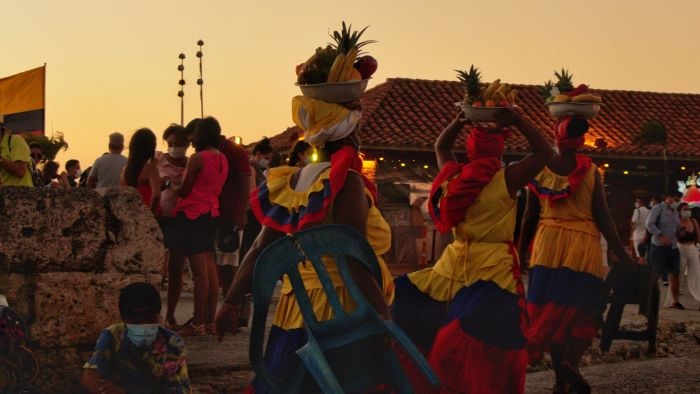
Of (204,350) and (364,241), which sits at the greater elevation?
(364,241)

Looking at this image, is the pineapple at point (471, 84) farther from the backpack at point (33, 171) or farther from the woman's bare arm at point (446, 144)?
the backpack at point (33, 171)

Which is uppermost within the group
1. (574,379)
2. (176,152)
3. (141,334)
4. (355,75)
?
(355,75)

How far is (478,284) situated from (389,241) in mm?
1536

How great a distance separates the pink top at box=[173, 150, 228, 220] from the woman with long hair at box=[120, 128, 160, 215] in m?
0.24

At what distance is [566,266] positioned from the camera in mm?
8523

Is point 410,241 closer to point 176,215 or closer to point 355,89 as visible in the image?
point 176,215

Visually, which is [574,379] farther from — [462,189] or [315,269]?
[315,269]

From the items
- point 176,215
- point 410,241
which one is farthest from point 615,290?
point 410,241

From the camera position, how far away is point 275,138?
128 ft

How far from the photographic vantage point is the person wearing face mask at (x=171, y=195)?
10.0 metres

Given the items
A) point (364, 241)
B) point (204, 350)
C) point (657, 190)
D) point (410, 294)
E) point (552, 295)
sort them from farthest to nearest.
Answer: point (657, 190) < point (204, 350) < point (552, 295) < point (410, 294) < point (364, 241)

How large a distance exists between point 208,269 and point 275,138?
2912 centimetres

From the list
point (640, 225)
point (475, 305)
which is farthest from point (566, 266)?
point (640, 225)

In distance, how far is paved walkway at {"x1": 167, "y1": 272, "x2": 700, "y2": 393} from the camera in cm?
806
